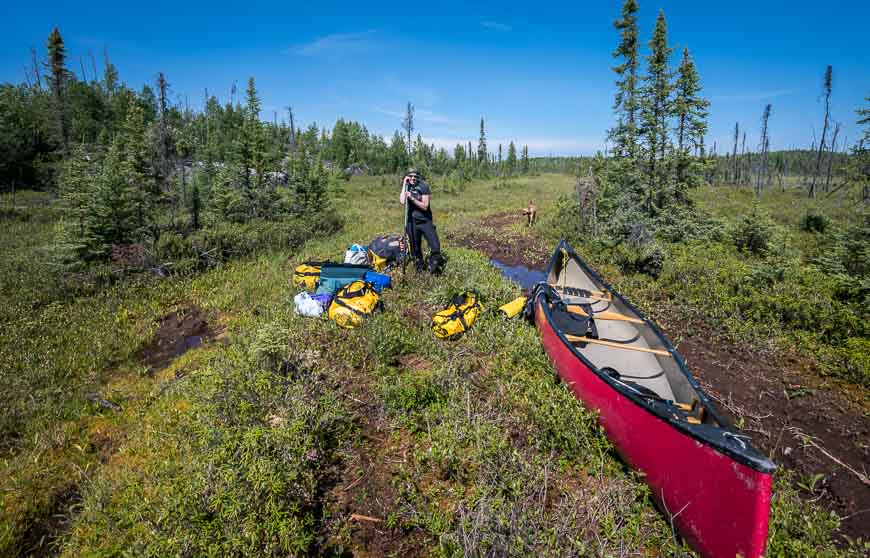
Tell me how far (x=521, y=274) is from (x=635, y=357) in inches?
270

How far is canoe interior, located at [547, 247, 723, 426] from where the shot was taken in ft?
14.1

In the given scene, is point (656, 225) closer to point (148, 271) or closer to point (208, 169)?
point (148, 271)

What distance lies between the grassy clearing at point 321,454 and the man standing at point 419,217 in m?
2.44

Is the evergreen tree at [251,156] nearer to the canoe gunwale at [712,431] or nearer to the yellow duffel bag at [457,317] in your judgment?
the yellow duffel bag at [457,317]

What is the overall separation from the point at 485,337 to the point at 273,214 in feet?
54.4

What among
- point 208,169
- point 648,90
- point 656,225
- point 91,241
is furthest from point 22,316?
point 208,169

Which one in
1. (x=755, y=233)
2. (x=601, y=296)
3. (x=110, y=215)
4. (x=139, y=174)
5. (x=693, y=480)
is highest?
(x=139, y=174)

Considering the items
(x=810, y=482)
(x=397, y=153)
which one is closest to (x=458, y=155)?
(x=397, y=153)

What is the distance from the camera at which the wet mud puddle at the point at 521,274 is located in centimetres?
1146

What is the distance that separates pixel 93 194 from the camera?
11.2m

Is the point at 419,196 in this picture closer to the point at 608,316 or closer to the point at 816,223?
the point at 608,316

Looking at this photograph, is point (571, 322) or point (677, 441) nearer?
point (677, 441)

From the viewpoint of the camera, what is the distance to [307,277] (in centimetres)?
Result: 912

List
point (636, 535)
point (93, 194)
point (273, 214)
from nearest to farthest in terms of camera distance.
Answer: point (636, 535) < point (93, 194) < point (273, 214)
